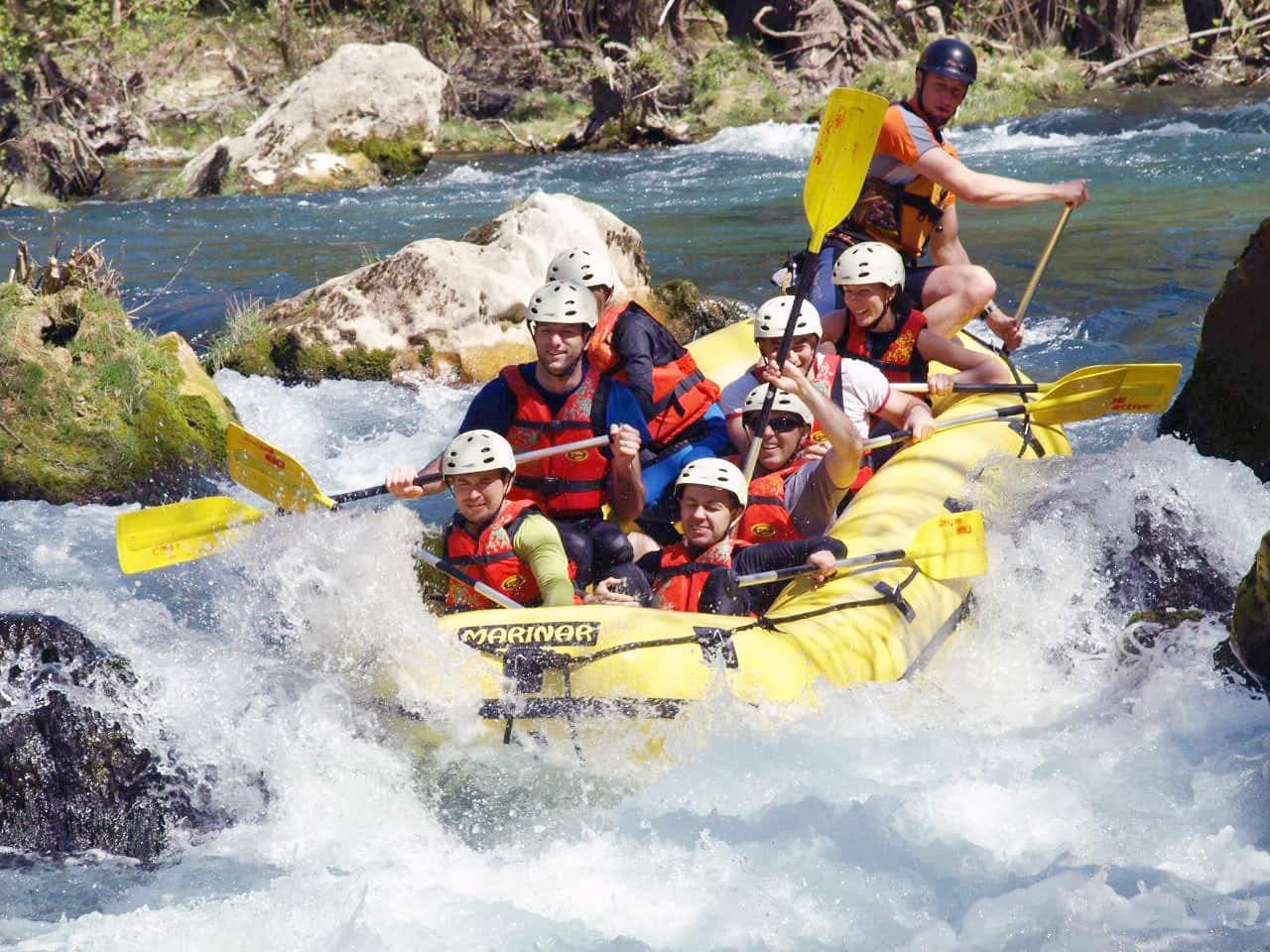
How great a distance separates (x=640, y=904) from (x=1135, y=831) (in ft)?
4.40

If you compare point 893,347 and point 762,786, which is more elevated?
point 893,347

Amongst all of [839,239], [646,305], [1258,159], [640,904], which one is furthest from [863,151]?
[1258,159]

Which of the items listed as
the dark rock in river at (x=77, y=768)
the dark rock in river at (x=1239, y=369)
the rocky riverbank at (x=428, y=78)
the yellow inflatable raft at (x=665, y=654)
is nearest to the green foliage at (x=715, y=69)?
the rocky riverbank at (x=428, y=78)

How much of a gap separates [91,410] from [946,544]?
4478 millimetres

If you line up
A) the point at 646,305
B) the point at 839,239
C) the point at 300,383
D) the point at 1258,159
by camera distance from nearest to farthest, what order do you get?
the point at 839,239 → the point at 300,383 → the point at 646,305 → the point at 1258,159

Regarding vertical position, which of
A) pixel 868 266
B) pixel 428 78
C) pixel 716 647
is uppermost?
pixel 868 266

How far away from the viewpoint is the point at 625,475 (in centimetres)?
495

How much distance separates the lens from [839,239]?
6.25 metres

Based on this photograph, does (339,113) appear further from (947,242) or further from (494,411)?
(494,411)

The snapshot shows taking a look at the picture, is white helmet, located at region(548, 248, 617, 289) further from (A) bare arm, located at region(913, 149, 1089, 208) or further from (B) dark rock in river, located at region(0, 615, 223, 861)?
(B) dark rock in river, located at region(0, 615, 223, 861)

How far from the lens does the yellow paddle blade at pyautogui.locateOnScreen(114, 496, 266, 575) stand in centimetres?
482

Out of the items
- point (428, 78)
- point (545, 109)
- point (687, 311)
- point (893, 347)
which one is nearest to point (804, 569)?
point (893, 347)

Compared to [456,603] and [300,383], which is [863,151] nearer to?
[456,603]

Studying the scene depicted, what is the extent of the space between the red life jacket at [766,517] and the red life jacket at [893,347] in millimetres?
1143
